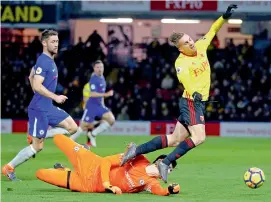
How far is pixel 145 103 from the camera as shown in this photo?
97.7 feet

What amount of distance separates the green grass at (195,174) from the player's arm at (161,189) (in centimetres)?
8

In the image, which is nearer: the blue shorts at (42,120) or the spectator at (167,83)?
the blue shorts at (42,120)

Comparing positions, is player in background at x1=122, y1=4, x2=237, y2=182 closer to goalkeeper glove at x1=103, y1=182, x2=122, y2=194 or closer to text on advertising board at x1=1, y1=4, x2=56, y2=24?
goalkeeper glove at x1=103, y1=182, x2=122, y2=194

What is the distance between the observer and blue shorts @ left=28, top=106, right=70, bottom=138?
44.1ft

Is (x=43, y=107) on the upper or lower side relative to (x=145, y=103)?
upper

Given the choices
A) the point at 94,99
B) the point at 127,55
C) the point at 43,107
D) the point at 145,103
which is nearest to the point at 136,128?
the point at 145,103

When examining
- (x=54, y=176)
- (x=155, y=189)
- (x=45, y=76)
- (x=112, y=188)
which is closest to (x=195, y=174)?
(x=45, y=76)

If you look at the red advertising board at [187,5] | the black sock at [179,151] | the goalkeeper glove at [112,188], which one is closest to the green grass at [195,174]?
the goalkeeper glove at [112,188]

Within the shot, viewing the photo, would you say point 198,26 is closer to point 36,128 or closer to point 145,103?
point 145,103

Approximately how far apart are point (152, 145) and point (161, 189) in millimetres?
1042

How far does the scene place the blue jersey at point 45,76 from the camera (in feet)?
43.4

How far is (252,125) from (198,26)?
17.5 ft

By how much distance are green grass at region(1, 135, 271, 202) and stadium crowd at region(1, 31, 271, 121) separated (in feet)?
15.8

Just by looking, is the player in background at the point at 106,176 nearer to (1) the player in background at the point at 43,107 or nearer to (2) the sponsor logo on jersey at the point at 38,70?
(1) the player in background at the point at 43,107
